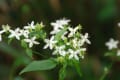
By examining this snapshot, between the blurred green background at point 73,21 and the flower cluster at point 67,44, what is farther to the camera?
the blurred green background at point 73,21

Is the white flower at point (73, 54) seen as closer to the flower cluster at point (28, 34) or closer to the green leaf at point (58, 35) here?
the green leaf at point (58, 35)

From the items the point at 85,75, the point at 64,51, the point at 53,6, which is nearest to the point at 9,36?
the point at 64,51

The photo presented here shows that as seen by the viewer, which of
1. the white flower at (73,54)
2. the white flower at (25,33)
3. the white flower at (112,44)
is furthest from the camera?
the white flower at (112,44)

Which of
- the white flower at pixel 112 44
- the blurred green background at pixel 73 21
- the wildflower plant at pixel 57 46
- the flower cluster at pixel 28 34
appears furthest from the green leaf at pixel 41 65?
the blurred green background at pixel 73 21

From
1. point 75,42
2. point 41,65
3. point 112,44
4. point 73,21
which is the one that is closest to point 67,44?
point 75,42

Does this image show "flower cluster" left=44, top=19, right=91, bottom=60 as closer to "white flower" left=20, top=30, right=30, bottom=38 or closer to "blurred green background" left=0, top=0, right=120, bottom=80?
"white flower" left=20, top=30, right=30, bottom=38

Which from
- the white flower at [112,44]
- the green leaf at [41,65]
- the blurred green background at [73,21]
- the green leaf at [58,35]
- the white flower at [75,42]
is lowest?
the green leaf at [41,65]

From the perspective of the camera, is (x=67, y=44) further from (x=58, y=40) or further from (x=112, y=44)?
(x=112, y=44)

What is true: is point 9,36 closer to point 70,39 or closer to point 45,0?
point 70,39

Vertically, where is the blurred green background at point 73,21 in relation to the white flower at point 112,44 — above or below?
above
